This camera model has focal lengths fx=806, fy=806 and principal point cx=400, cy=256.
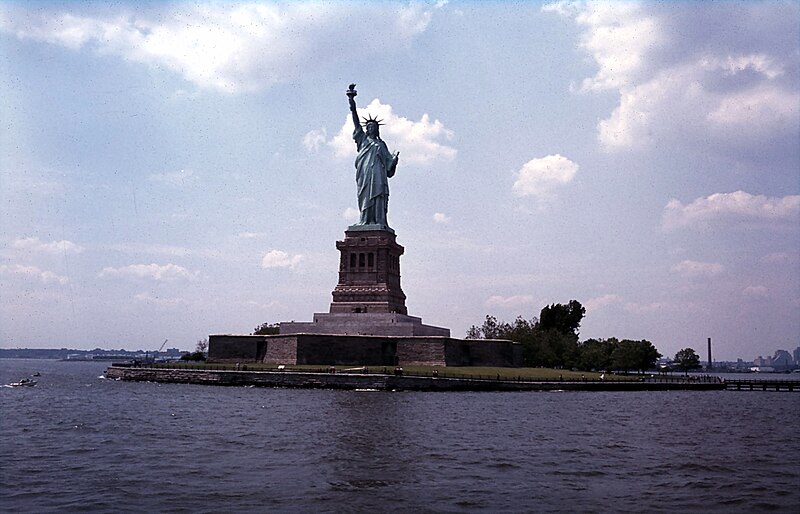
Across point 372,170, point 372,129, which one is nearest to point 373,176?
point 372,170

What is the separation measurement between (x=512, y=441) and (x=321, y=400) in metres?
21.7

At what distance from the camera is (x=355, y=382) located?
66.8 meters

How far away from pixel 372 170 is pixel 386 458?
63.4 metres

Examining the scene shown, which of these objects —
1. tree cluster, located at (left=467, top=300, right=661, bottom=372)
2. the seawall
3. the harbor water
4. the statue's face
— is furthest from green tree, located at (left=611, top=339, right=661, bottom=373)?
the harbor water

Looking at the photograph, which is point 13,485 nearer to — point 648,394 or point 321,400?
point 321,400

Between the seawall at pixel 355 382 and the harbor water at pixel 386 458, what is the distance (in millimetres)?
11531

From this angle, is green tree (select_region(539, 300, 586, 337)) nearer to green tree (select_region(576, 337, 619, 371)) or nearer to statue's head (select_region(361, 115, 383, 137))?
green tree (select_region(576, 337, 619, 371))

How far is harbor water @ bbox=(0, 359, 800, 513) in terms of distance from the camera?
23.1m

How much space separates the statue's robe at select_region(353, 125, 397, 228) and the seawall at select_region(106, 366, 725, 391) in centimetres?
2589

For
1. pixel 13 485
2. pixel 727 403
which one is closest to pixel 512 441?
pixel 13 485

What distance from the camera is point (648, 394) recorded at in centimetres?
7500

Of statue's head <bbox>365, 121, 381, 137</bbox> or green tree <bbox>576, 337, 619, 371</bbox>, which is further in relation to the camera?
green tree <bbox>576, 337, 619, 371</bbox>

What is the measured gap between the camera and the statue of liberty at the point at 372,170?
9050cm

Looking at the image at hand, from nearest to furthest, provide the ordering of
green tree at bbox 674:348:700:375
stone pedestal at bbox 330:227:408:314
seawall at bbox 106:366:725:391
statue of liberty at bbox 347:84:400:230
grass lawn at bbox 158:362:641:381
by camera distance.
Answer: seawall at bbox 106:366:725:391 < grass lawn at bbox 158:362:641:381 < stone pedestal at bbox 330:227:408:314 < statue of liberty at bbox 347:84:400:230 < green tree at bbox 674:348:700:375
